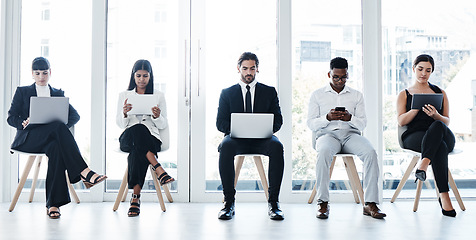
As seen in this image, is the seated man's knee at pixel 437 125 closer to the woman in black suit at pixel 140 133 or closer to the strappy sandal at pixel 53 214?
the woman in black suit at pixel 140 133

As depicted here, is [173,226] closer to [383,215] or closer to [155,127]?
[155,127]

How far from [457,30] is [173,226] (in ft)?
9.67

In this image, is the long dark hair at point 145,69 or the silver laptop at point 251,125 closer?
the silver laptop at point 251,125

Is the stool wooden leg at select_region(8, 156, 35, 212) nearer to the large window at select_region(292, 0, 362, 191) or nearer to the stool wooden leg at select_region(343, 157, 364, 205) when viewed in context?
the large window at select_region(292, 0, 362, 191)

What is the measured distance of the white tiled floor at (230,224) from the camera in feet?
8.53

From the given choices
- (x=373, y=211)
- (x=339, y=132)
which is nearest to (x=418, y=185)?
(x=373, y=211)

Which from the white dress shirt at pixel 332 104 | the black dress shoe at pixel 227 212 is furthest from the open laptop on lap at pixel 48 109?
the white dress shirt at pixel 332 104

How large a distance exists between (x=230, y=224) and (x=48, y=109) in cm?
152

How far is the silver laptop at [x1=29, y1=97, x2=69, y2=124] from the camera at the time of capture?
3.24 metres

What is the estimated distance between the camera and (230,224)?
292 centimetres

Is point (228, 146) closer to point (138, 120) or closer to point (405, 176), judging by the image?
point (138, 120)

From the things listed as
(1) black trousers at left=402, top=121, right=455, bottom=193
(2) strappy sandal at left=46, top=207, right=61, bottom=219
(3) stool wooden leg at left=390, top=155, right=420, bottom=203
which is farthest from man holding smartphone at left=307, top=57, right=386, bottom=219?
(2) strappy sandal at left=46, top=207, right=61, bottom=219

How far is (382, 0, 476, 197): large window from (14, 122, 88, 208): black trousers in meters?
2.51

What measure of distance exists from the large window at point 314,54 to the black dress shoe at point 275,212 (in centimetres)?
83
